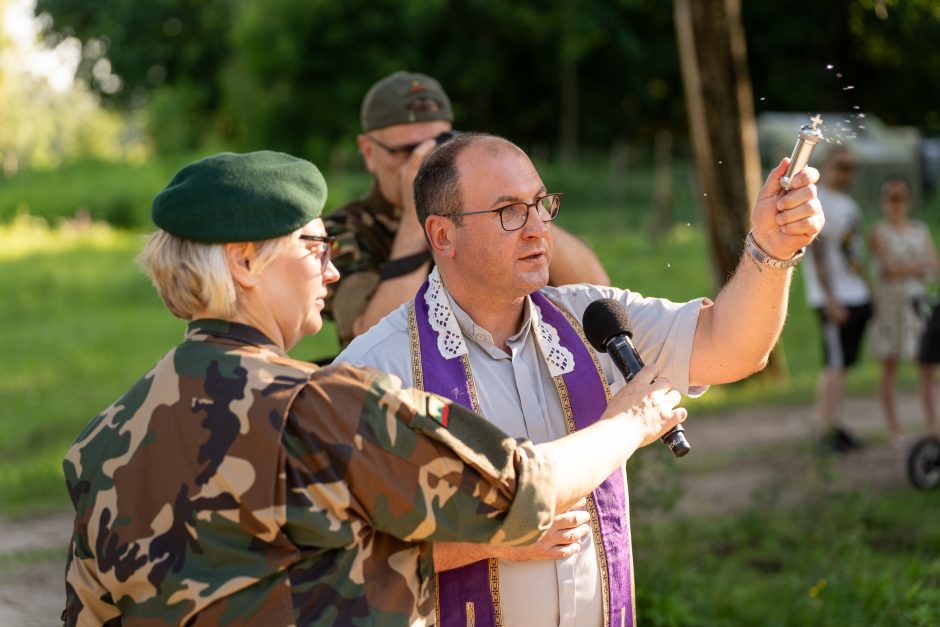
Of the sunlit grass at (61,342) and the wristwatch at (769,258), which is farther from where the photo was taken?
the sunlit grass at (61,342)

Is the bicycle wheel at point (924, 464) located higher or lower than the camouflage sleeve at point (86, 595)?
lower

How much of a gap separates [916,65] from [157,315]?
2583 cm

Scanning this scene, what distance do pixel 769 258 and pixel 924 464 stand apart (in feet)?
18.6

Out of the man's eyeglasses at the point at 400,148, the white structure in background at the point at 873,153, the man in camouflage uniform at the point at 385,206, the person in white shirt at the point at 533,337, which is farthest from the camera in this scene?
the white structure in background at the point at 873,153

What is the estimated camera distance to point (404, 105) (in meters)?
4.65

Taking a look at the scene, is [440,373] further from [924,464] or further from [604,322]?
[924,464]

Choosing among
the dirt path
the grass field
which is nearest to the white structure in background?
the grass field

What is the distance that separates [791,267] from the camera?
304 centimetres

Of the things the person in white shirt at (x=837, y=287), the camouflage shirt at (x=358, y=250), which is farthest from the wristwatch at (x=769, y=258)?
A: the person in white shirt at (x=837, y=287)

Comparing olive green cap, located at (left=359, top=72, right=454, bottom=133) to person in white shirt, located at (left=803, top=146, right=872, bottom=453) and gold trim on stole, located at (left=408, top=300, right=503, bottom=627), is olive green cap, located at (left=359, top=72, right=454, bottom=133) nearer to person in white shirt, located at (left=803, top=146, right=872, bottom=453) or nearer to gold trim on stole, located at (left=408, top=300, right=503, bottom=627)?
gold trim on stole, located at (left=408, top=300, right=503, bottom=627)

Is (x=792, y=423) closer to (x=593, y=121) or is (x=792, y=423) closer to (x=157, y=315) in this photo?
(x=157, y=315)

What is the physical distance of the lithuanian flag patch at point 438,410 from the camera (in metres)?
2.27

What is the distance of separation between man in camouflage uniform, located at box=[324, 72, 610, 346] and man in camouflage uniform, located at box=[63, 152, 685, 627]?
75.8 inches

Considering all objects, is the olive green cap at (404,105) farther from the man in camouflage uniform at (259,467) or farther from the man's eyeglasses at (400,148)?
the man in camouflage uniform at (259,467)
